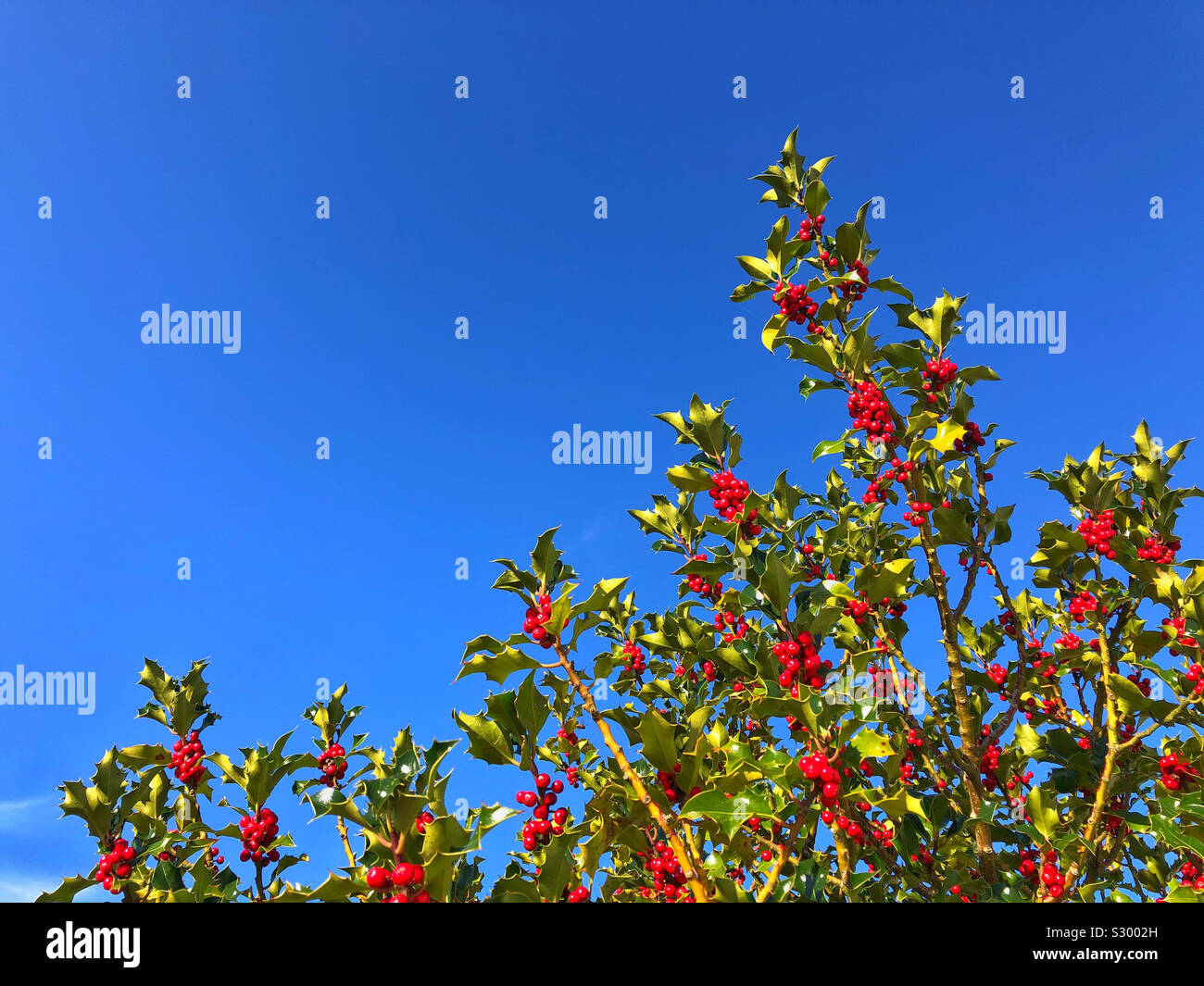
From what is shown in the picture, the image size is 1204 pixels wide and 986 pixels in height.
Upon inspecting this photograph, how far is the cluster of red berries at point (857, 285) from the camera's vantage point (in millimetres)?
3828

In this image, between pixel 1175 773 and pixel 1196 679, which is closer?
pixel 1196 679

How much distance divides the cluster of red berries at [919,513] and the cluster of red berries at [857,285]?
1.25 metres

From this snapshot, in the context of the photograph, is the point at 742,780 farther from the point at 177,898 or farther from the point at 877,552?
the point at 877,552

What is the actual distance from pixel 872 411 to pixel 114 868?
4296 mm

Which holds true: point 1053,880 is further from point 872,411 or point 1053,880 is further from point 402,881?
point 402,881

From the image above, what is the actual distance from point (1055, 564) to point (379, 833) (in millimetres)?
4269

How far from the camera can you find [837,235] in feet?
12.5

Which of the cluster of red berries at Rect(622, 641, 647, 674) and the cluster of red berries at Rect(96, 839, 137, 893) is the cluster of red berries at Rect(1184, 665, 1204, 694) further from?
the cluster of red berries at Rect(96, 839, 137, 893)

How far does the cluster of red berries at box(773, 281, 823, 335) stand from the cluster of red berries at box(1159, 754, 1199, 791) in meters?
2.94

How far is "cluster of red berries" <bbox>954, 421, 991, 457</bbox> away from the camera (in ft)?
13.2

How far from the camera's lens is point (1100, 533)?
3932 millimetres

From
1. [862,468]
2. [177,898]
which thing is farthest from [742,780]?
[862,468]

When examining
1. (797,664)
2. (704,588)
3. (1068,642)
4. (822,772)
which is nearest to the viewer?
(822,772)

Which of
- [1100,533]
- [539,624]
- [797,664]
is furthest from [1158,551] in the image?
[539,624]
